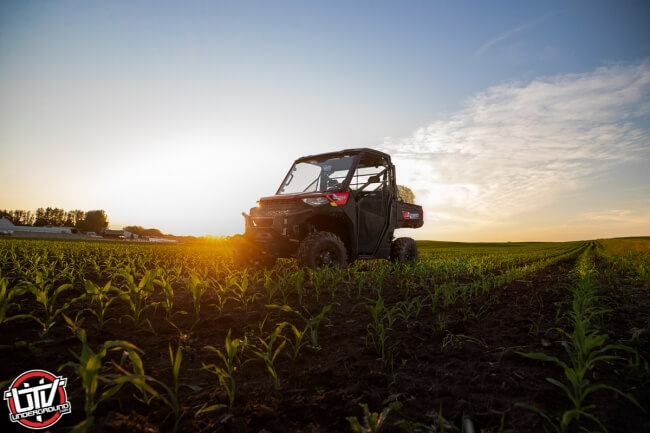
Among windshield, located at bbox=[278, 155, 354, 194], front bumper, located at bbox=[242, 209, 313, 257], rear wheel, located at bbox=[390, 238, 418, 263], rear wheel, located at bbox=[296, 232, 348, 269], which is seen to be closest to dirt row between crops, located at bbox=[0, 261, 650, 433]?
rear wheel, located at bbox=[296, 232, 348, 269]

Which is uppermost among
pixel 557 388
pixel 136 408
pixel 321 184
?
pixel 321 184

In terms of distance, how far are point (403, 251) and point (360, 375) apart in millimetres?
7153

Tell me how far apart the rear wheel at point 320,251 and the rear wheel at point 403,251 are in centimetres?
271

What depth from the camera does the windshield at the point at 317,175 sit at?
781cm

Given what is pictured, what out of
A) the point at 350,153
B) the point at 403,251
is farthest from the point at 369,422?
the point at 403,251

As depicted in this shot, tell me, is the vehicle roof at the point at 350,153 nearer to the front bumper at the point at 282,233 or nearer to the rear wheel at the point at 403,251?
the front bumper at the point at 282,233

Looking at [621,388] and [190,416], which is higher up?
[621,388]

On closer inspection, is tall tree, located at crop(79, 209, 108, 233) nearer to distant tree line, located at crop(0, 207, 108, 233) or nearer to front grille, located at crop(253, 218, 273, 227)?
distant tree line, located at crop(0, 207, 108, 233)

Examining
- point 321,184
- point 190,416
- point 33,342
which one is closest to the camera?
point 190,416

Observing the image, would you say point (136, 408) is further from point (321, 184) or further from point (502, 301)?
point (321, 184)

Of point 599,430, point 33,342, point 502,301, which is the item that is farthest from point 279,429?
point 502,301

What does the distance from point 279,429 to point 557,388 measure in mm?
1625

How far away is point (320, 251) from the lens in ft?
21.2

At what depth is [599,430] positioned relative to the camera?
1740 mm
